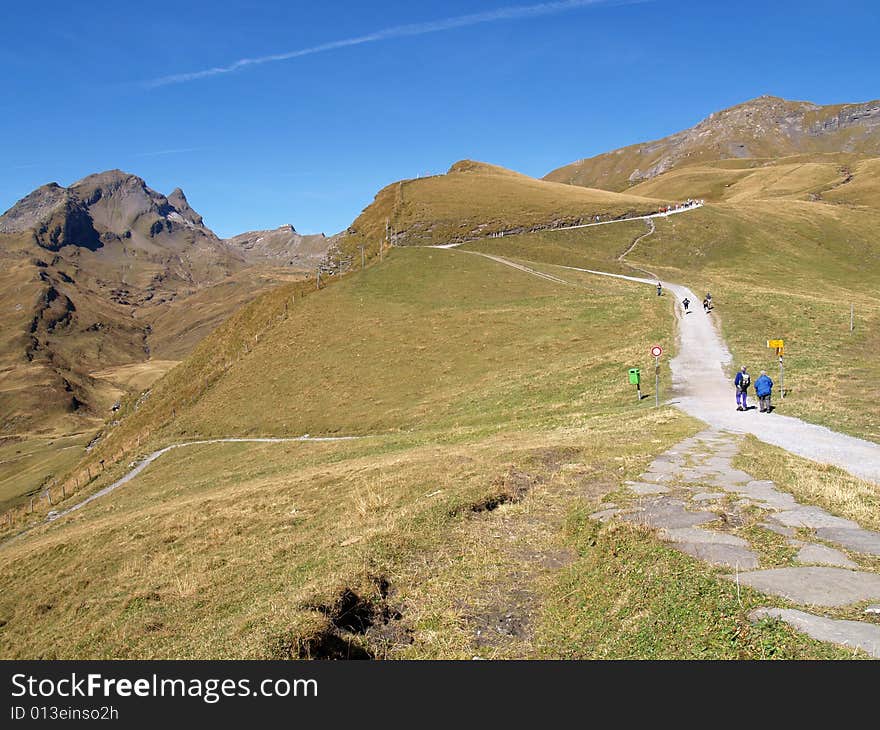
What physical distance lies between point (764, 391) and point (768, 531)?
16743 millimetres

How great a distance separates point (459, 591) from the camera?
9562 mm

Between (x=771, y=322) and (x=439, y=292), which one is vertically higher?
(x=439, y=292)

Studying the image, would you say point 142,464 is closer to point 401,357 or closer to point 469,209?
point 401,357

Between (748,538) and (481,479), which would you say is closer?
(748,538)

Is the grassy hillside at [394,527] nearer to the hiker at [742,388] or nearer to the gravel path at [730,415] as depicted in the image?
the gravel path at [730,415]

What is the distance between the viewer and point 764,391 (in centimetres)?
2447

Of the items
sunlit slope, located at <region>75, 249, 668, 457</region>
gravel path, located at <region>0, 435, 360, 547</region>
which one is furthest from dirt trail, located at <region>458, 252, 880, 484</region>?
gravel path, located at <region>0, 435, 360, 547</region>

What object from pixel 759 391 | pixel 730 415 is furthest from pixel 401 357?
pixel 759 391

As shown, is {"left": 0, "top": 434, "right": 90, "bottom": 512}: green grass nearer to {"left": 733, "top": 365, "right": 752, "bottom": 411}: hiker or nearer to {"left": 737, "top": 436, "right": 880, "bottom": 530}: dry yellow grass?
{"left": 733, "top": 365, "right": 752, "bottom": 411}: hiker

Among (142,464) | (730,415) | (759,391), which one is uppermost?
(759,391)

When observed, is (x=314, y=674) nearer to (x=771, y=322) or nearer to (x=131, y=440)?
(x=771, y=322)

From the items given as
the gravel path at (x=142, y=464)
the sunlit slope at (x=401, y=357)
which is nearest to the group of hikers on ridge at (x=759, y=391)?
the sunlit slope at (x=401, y=357)

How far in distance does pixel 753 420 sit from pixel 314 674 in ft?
70.8

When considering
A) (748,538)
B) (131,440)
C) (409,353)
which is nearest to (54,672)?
(748,538)
